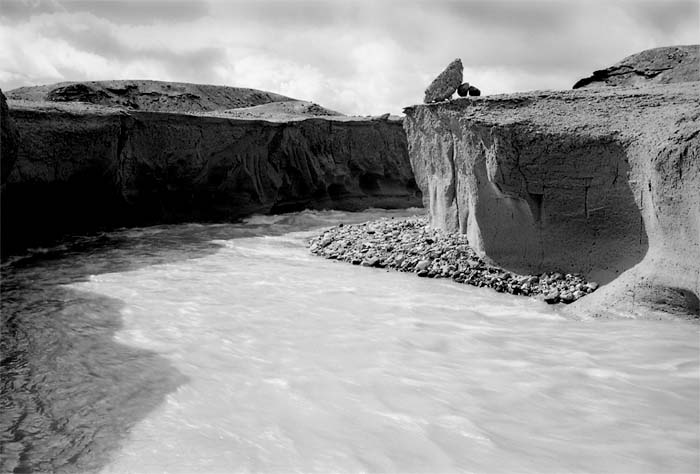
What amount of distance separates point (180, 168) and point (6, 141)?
6.70 metres

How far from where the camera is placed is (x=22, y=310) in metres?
6.46

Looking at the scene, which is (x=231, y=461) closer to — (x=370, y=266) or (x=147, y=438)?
(x=147, y=438)

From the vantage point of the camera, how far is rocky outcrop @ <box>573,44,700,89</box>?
28.7 ft

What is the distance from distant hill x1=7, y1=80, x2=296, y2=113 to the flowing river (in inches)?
639

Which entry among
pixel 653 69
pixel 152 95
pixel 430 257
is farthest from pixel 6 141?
A: pixel 152 95

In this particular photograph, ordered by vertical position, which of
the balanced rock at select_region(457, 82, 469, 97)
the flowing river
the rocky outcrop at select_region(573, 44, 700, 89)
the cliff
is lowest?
the flowing river

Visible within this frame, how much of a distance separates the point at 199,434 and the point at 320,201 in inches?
537

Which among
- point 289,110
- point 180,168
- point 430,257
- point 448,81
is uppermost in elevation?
point 289,110

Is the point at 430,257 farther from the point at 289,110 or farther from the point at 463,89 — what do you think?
the point at 289,110

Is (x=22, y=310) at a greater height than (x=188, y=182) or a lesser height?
lesser

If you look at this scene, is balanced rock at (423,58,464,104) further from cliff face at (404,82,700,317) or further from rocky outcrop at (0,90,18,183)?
rocky outcrop at (0,90,18,183)

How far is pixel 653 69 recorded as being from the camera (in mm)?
9141

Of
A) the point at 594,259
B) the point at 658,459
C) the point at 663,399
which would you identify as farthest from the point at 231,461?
the point at 594,259

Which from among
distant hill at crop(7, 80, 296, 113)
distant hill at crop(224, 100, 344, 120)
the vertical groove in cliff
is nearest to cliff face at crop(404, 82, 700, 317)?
the vertical groove in cliff
